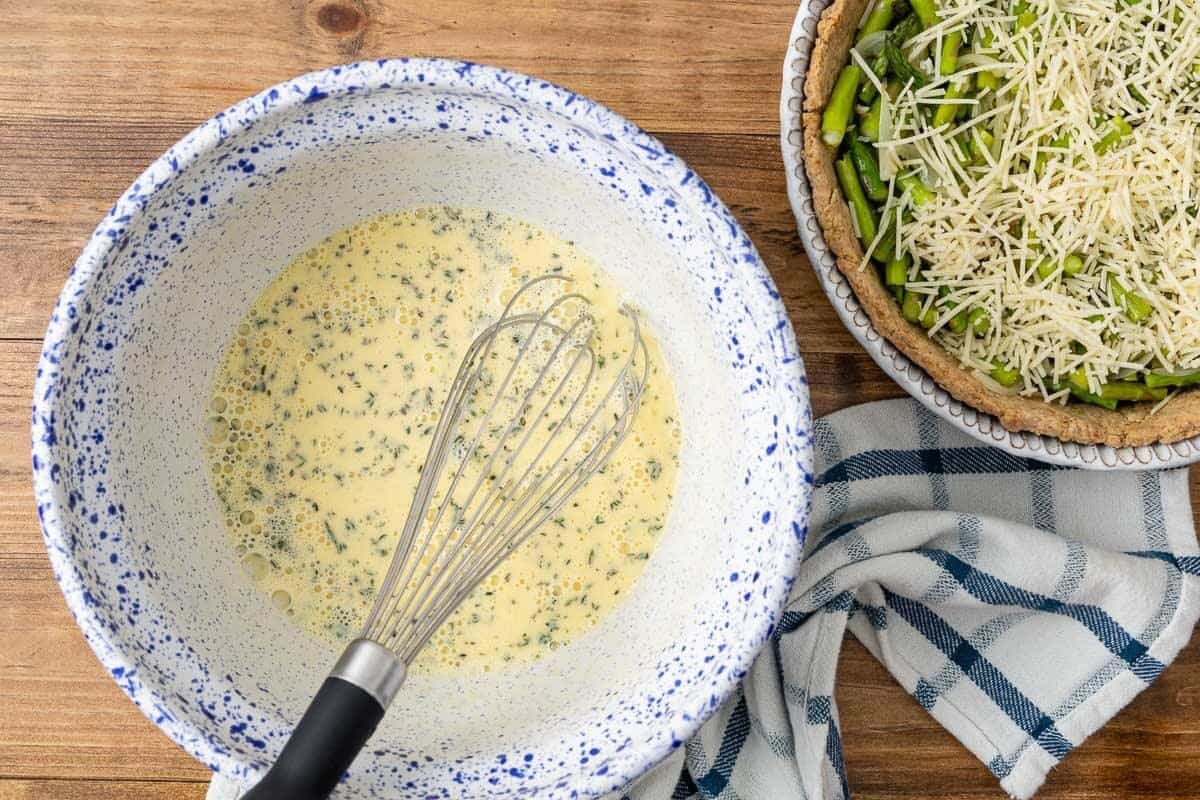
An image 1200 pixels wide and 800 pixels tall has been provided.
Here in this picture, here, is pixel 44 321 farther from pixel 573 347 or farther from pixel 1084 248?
pixel 1084 248

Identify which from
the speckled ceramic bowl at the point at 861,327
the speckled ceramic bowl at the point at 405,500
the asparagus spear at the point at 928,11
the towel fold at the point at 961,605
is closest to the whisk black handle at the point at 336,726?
the speckled ceramic bowl at the point at 405,500

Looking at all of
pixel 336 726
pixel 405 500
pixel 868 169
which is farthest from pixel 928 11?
pixel 336 726

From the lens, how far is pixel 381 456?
91cm

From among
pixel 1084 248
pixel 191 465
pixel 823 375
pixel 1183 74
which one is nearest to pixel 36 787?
pixel 191 465

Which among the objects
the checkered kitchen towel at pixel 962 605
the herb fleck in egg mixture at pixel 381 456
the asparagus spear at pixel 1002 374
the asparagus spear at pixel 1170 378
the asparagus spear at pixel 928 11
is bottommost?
the checkered kitchen towel at pixel 962 605

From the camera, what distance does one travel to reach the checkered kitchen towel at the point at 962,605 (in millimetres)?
1009

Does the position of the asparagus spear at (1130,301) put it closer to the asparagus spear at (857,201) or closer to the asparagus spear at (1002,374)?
the asparagus spear at (1002,374)

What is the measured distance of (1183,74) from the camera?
952 mm

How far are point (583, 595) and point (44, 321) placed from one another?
551 millimetres

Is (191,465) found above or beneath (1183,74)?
beneath

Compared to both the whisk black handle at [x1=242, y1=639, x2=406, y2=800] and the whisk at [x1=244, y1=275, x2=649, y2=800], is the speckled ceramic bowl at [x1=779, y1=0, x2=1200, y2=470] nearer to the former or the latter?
the whisk at [x1=244, y1=275, x2=649, y2=800]

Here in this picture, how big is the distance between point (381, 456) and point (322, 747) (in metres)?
0.29

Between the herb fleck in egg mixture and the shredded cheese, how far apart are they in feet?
0.92

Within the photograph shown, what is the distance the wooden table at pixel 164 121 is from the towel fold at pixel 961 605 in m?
0.10
